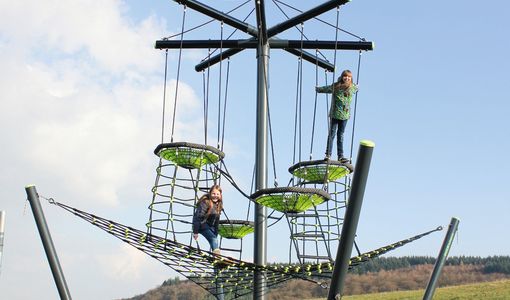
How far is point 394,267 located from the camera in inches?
5581

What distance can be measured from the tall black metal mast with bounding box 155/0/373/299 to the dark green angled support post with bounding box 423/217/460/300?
2.04 m

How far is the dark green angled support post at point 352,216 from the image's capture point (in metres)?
3.54

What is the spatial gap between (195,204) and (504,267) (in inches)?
5640

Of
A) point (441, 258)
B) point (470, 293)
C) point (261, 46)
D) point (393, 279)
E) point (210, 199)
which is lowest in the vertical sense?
point (441, 258)

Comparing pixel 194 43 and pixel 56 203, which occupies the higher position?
pixel 194 43

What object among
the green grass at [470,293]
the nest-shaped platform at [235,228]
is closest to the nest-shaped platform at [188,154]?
the nest-shaped platform at [235,228]

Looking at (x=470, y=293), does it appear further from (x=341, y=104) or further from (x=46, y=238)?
(x=46, y=238)

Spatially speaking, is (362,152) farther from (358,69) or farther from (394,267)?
(394,267)

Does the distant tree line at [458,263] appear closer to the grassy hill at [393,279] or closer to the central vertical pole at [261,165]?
the grassy hill at [393,279]

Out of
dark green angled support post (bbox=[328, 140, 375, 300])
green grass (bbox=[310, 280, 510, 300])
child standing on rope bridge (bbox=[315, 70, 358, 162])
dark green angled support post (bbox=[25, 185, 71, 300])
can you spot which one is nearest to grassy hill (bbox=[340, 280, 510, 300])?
green grass (bbox=[310, 280, 510, 300])

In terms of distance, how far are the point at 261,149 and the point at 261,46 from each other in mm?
1531

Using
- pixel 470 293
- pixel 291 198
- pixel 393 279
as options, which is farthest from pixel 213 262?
pixel 393 279

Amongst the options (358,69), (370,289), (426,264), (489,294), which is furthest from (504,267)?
(358,69)

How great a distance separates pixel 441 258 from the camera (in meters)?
8.10
